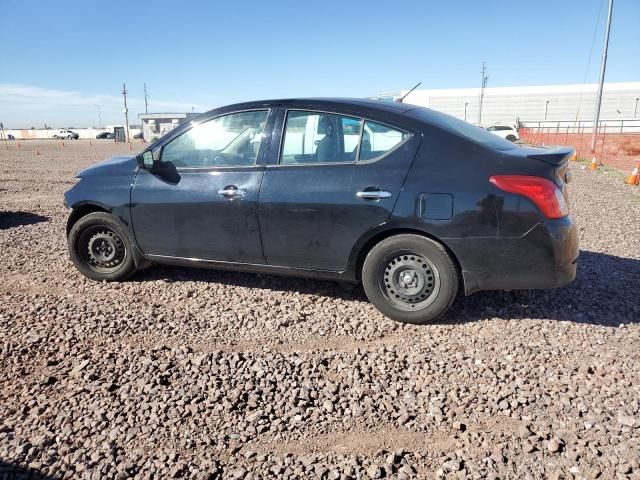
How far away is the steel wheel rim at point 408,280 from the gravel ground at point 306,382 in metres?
0.20

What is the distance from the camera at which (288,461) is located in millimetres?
2299

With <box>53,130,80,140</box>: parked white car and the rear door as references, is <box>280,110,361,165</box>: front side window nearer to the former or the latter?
the rear door

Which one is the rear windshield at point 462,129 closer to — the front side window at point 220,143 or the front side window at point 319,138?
the front side window at point 319,138

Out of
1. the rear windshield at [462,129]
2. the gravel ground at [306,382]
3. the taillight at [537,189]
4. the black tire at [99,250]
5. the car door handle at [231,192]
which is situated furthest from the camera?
the black tire at [99,250]

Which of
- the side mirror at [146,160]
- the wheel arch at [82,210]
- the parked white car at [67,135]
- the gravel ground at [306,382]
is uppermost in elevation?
Answer: the parked white car at [67,135]

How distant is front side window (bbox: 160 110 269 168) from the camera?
4219 millimetres

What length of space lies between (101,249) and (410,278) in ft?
10.2

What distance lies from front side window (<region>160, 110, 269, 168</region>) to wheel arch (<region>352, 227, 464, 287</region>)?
4.04 feet

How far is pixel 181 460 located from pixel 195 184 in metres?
2.54

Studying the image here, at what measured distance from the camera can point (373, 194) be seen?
3656 millimetres

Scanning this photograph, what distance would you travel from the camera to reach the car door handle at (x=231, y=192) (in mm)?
4074

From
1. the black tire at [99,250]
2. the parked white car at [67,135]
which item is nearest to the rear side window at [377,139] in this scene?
the black tire at [99,250]

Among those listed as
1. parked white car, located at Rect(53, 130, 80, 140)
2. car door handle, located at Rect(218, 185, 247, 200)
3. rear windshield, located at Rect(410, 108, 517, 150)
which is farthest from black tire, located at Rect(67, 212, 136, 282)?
parked white car, located at Rect(53, 130, 80, 140)

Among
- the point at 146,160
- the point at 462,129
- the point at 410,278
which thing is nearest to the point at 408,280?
the point at 410,278
